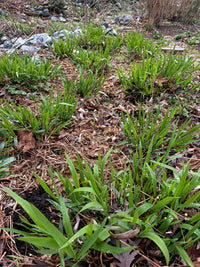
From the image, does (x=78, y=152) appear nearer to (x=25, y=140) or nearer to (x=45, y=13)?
(x=25, y=140)

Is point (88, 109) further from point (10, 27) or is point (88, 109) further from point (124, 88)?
point (10, 27)

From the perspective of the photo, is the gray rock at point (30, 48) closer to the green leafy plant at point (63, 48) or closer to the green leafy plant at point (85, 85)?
the green leafy plant at point (63, 48)

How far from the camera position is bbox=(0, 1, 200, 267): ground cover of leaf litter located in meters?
0.87

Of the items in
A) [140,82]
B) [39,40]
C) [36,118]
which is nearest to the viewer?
[36,118]

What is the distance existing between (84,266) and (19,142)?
99 cm

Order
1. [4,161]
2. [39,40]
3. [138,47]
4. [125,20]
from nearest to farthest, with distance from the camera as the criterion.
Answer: [4,161] < [138,47] < [39,40] < [125,20]

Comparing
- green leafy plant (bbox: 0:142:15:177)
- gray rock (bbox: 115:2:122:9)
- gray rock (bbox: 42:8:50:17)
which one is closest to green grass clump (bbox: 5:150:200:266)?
green leafy plant (bbox: 0:142:15:177)

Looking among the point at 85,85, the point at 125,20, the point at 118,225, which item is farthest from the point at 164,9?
the point at 118,225

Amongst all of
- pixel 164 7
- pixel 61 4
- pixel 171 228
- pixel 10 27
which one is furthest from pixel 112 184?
pixel 61 4

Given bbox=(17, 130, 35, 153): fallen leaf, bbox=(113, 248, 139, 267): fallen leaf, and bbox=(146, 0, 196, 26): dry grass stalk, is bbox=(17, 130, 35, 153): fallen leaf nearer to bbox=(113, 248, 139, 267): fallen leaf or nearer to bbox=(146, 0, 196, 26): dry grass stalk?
bbox=(113, 248, 139, 267): fallen leaf

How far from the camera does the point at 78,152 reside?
4.88ft

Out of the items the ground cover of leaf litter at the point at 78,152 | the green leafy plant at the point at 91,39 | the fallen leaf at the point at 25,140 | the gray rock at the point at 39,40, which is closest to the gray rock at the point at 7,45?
the gray rock at the point at 39,40

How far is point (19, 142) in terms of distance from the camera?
1428mm

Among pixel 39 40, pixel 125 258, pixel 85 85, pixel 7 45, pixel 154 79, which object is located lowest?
pixel 125 258
